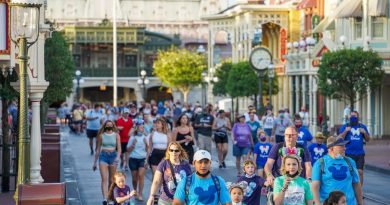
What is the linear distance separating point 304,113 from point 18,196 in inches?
1278

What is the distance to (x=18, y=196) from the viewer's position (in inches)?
492

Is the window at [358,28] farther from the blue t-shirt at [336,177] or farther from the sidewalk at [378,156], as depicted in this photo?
the blue t-shirt at [336,177]

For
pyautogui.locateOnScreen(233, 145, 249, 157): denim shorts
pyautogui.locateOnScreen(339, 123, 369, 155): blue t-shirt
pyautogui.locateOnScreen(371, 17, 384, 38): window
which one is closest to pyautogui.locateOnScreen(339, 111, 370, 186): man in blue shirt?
pyautogui.locateOnScreen(339, 123, 369, 155): blue t-shirt

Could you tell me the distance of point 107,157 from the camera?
18766 millimetres

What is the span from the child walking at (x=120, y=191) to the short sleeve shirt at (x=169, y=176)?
80cm

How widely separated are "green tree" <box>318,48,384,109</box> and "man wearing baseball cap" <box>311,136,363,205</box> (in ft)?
84.2

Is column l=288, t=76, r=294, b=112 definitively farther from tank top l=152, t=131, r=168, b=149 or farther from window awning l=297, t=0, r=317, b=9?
tank top l=152, t=131, r=168, b=149

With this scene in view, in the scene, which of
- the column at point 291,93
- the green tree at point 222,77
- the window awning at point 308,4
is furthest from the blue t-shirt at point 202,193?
the green tree at point 222,77

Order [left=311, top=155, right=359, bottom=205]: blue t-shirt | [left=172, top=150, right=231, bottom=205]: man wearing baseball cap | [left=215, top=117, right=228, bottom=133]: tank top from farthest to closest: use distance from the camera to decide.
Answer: [left=215, top=117, right=228, bottom=133]: tank top < [left=311, top=155, right=359, bottom=205]: blue t-shirt < [left=172, top=150, right=231, bottom=205]: man wearing baseball cap

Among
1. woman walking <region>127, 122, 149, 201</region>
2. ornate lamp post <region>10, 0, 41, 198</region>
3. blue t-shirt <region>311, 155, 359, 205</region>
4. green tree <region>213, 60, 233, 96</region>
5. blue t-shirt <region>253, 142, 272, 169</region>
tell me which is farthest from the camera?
green tree <region>213, 60, 233, 96</region>

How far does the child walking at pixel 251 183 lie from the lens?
1280 centimetres

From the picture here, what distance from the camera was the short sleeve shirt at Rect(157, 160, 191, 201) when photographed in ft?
42.5

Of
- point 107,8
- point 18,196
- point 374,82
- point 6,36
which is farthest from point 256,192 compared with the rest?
point 107,8

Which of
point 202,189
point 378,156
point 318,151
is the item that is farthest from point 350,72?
point 202,189
